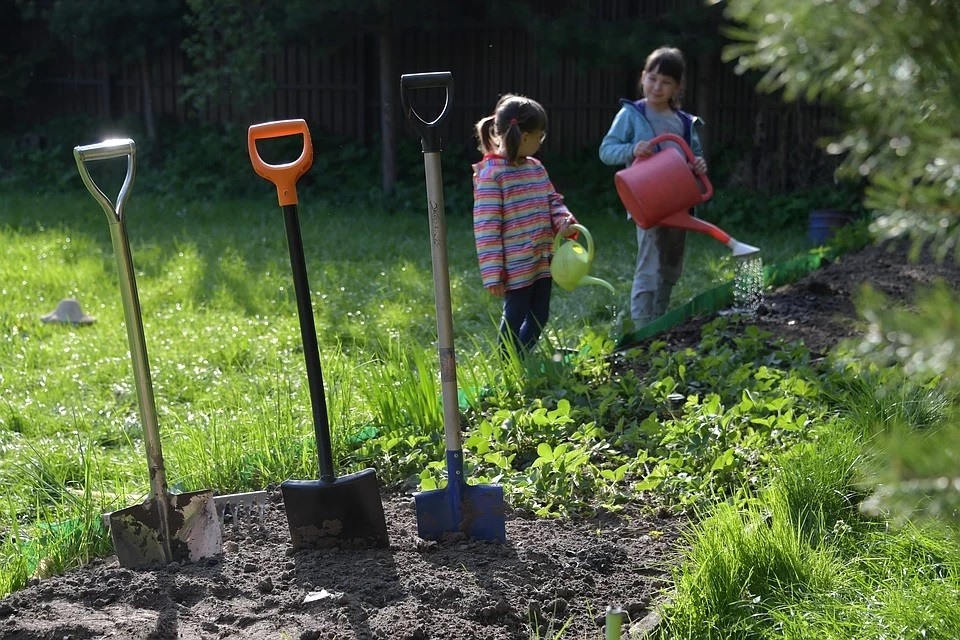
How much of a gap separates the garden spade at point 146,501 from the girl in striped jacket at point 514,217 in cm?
194

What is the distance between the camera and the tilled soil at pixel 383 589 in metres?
2.34

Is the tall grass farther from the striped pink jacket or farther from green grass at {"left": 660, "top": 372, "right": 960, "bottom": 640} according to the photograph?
the striped pink jacket

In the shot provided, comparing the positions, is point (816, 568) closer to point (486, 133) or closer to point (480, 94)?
point (486, 133)

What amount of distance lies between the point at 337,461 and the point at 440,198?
1.24 metres

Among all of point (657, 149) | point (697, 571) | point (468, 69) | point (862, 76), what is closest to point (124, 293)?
point (697, 571)

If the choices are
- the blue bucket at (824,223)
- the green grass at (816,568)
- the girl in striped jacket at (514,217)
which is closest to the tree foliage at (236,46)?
the blue bucket at (824,223)

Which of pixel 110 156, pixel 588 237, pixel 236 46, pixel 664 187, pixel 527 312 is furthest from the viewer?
pixel 236 46

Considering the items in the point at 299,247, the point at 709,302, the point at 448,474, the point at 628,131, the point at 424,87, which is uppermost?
the point at 424,87

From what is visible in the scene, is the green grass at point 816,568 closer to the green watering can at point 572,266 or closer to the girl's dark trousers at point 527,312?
the green watering can at point 572,266

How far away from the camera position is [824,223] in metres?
8.91

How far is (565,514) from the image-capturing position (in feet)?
10.0

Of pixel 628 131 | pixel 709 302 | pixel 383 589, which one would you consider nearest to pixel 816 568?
pixel 383 589

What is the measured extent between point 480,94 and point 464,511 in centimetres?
1036

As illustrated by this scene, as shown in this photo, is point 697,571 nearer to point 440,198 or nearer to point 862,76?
point 440,198
